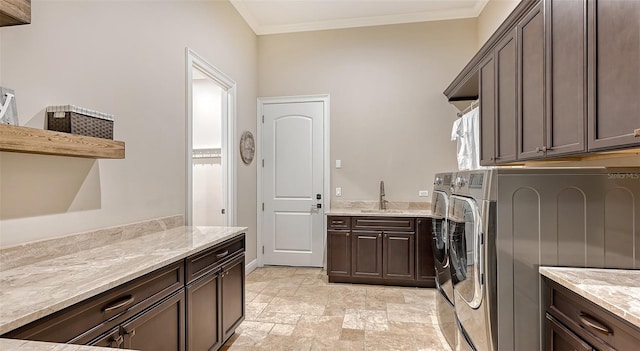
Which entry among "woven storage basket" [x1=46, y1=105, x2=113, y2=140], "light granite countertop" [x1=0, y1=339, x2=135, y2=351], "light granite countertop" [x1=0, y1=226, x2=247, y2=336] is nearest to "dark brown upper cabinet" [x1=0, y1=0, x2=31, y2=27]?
"woven storage basket" [x1=46, y1=105, x2=113, y2=140]

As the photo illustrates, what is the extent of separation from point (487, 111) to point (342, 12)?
7.86 ft

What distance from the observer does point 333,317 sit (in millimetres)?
2873

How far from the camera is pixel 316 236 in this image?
441 cm

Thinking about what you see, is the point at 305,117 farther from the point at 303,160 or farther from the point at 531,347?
the point at 531,347

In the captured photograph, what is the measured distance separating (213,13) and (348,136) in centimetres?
221

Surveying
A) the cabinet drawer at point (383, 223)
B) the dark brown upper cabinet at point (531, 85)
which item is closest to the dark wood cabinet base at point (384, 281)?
the cabinet drawer at point (383, 223)

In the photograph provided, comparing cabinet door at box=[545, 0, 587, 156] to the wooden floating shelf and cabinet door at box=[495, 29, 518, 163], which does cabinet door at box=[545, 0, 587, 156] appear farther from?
the wooden floating shelf

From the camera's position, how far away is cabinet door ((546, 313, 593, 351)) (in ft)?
4.22

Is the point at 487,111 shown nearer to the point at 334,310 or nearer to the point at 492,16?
the point at 492,16

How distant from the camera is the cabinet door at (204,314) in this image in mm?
1826

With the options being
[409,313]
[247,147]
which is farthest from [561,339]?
[247,147]

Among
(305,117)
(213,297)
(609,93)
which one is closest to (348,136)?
(305,117)

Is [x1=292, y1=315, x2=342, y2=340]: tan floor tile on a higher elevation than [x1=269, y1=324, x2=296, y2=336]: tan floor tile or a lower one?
lower

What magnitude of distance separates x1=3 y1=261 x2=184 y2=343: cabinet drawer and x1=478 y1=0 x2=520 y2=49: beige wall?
3.79 m
